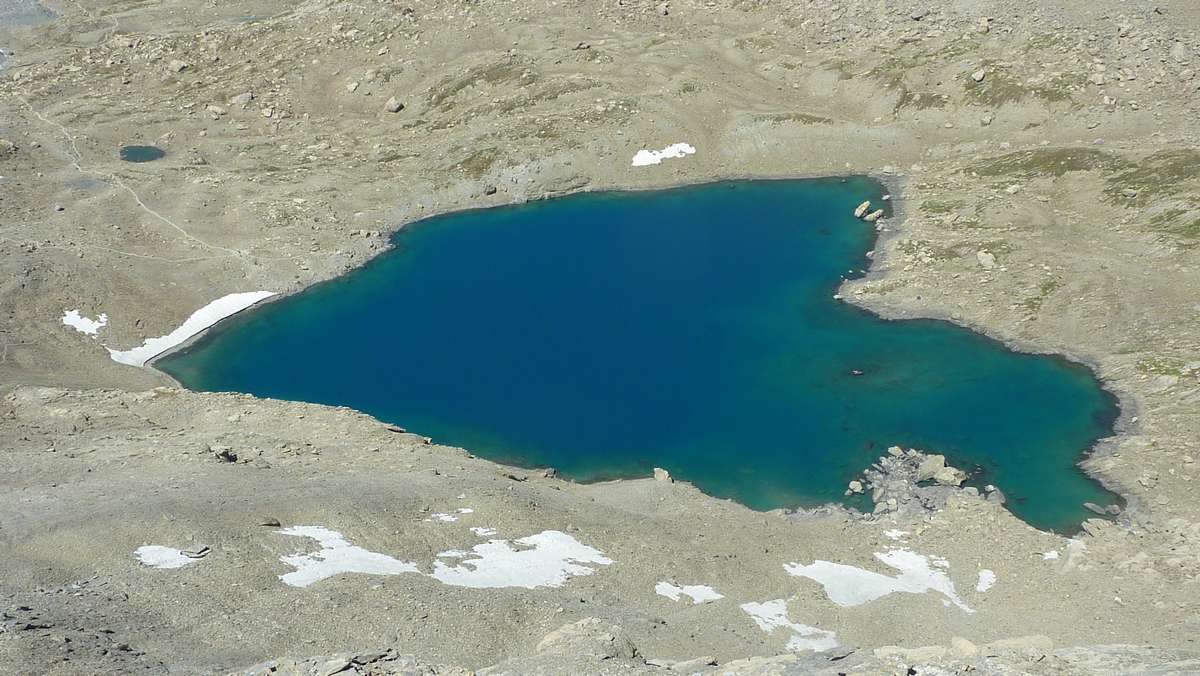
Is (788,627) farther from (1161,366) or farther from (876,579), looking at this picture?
(1161,366)

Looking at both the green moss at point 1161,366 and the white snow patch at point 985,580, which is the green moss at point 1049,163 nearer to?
the green moss at point 1161,366

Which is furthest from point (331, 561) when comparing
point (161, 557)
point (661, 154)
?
point (661, 154)

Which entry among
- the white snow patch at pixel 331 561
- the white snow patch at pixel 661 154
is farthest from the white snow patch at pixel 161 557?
the white snow patch at pixel 661 154

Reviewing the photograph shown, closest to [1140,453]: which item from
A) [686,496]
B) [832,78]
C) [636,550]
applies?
[686,496]

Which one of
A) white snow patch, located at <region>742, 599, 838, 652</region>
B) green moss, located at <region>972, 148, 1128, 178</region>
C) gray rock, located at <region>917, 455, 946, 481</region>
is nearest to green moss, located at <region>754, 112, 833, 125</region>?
green moss, located at <region>972, 148, 1128, 178</region>

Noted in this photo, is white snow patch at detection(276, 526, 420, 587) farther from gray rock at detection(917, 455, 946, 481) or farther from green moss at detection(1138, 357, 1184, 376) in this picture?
green moss at detection(1138, 357, 1184, 376)
